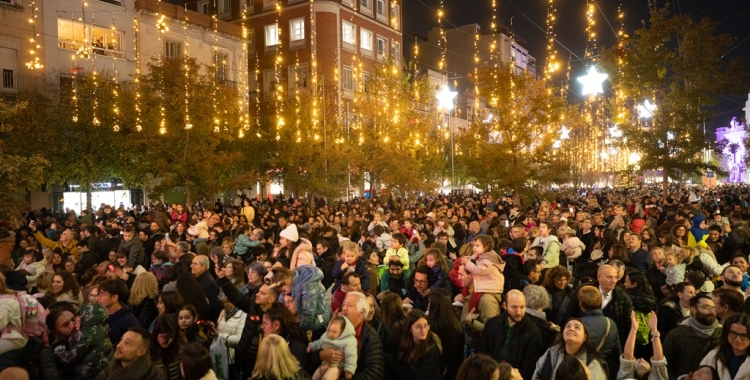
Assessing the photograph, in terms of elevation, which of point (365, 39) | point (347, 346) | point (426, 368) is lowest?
point (426, 368)

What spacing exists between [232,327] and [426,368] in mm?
1989

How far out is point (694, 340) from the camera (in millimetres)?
4750

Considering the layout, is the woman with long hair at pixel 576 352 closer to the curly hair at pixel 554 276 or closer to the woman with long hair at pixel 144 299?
the curly hair at pixel 554 276

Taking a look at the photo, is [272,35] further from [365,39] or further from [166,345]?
[166,345]

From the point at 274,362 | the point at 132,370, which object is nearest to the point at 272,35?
the point at 132,370

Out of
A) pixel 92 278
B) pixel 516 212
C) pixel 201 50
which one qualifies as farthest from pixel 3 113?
pixel 201 50

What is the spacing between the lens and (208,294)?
6.50 metres

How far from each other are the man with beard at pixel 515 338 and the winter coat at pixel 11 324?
13.0ft

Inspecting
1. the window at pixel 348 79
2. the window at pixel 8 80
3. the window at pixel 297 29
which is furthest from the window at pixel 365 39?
the window at pixel 8 80

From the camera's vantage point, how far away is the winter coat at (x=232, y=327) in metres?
5.41

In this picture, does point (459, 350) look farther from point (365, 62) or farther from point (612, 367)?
point (365, 62)

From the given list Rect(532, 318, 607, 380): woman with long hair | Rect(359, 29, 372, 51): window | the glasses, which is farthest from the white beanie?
Rect(359, 29, 372, 51): window

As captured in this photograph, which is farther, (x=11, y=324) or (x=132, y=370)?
(x=11, y=324)

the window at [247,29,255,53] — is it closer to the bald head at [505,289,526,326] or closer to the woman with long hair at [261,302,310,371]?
the woman with long hair at [261,302,310,371]
